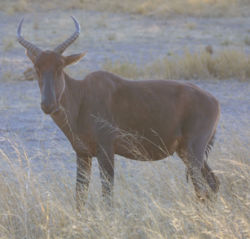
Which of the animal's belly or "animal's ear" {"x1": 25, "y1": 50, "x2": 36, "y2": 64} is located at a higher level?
"animal's ear" {"x1": 25, "y1": 50, "x2": 36, "y2": 64}

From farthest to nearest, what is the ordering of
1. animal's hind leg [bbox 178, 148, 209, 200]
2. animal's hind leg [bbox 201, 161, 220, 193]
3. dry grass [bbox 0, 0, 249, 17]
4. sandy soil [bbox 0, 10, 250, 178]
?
dry grass [bbox 0, 0, 249, 17] → sandy soil [bbox 0, 10, 250, 178] → animal's hind leg [bbox 201, 161, 220, 193] → animal's hind leg [bbox 178, 148, 209, 200]

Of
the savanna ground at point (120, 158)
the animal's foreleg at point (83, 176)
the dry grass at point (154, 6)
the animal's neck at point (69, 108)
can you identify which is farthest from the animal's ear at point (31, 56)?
the dry grass at point (154, 6)

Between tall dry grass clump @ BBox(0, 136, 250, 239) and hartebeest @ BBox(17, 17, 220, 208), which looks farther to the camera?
hartebeest @ BBox(17, 17, 220, 208)

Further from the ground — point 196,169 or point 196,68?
point 196,169

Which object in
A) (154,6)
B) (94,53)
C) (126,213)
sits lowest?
(154,6)

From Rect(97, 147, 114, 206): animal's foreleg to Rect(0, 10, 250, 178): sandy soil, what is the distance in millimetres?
617

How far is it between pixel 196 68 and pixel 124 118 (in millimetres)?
9241

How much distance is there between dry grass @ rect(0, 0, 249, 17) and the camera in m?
32.9

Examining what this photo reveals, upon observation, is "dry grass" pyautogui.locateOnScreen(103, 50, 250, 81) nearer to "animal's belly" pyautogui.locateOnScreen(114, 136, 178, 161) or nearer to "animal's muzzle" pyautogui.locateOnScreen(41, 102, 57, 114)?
"animal's belly" pyautogui.locateOnScreen(114, 136, 178, 161)

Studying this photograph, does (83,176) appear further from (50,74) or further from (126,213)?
(50,74)

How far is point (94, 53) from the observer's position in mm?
20266

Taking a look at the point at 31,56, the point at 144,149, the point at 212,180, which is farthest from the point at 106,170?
the point at 31,56

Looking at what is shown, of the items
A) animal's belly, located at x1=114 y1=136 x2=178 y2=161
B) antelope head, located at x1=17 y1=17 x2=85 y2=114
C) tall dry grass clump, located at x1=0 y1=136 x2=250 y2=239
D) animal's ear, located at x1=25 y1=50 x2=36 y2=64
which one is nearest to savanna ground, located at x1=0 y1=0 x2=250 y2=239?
tall dry grass clump, located at x1=0 y1=136 x2=250 y2=239

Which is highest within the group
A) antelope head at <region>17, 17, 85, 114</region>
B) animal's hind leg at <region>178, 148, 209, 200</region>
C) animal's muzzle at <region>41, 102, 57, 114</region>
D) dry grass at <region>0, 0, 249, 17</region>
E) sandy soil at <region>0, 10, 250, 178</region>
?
antelope head at <region>17, 17, 85, 114</region>
